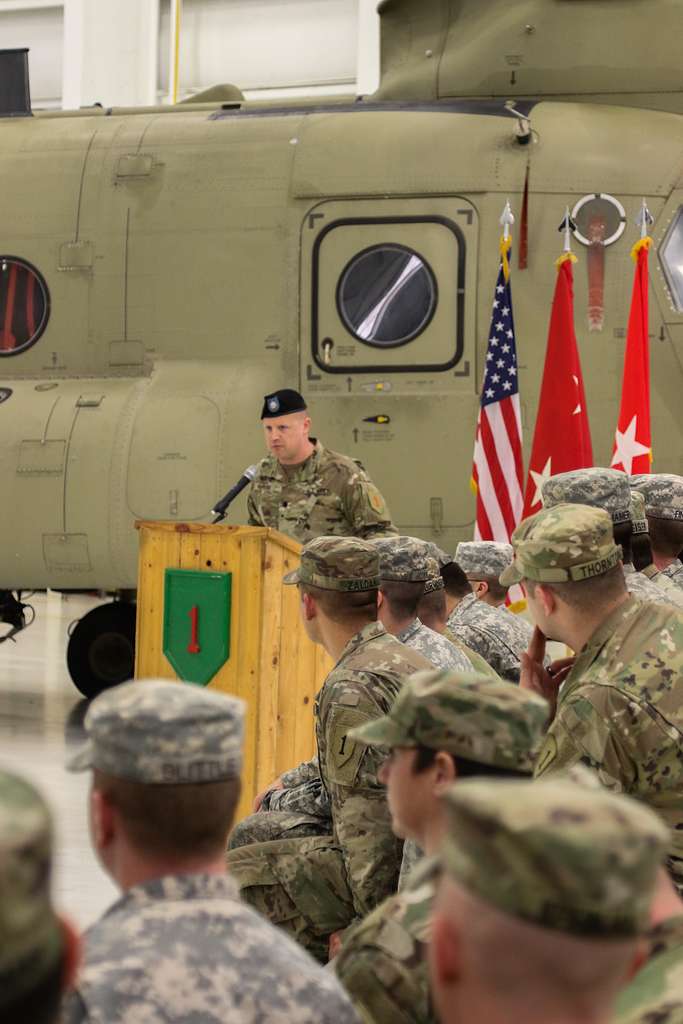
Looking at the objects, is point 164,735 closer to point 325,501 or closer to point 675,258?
point 325,501

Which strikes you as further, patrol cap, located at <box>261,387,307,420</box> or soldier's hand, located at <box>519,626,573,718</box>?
patrol cap, located at <box>261,387,307,420</box>

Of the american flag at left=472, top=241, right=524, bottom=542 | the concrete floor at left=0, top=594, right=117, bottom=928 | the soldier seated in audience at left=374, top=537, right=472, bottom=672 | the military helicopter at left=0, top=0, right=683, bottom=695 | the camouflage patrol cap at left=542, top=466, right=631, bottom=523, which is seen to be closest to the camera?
the camouflage patrol cap at left=542, top=466, right=631, bottom=523

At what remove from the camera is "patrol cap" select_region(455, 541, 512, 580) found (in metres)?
Answer: 6.75

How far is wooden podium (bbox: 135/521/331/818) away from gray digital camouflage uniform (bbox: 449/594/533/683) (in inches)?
31.0

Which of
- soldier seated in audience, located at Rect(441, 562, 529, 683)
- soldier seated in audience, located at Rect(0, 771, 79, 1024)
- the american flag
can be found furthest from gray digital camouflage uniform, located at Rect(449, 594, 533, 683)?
soldier seated in audience, located at Rect(0, 771, 79, 1024)

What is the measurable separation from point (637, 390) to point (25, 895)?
7543 mm

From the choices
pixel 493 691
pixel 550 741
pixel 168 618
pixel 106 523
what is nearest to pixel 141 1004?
pixel 493 691

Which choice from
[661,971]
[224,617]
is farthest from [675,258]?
[661,971]

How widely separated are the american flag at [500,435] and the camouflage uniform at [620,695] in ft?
15.1

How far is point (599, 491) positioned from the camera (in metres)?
4.52

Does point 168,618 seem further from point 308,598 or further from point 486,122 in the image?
point 486,122

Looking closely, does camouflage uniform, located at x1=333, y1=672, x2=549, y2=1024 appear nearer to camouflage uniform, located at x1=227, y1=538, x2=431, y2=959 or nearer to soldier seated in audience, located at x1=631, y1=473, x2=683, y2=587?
camouflage uniform, located at x1=227, y1=538, x2=431, y2=959

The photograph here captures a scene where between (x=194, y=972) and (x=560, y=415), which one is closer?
(x=194, y=972)

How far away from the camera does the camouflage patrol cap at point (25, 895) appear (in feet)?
4.03
